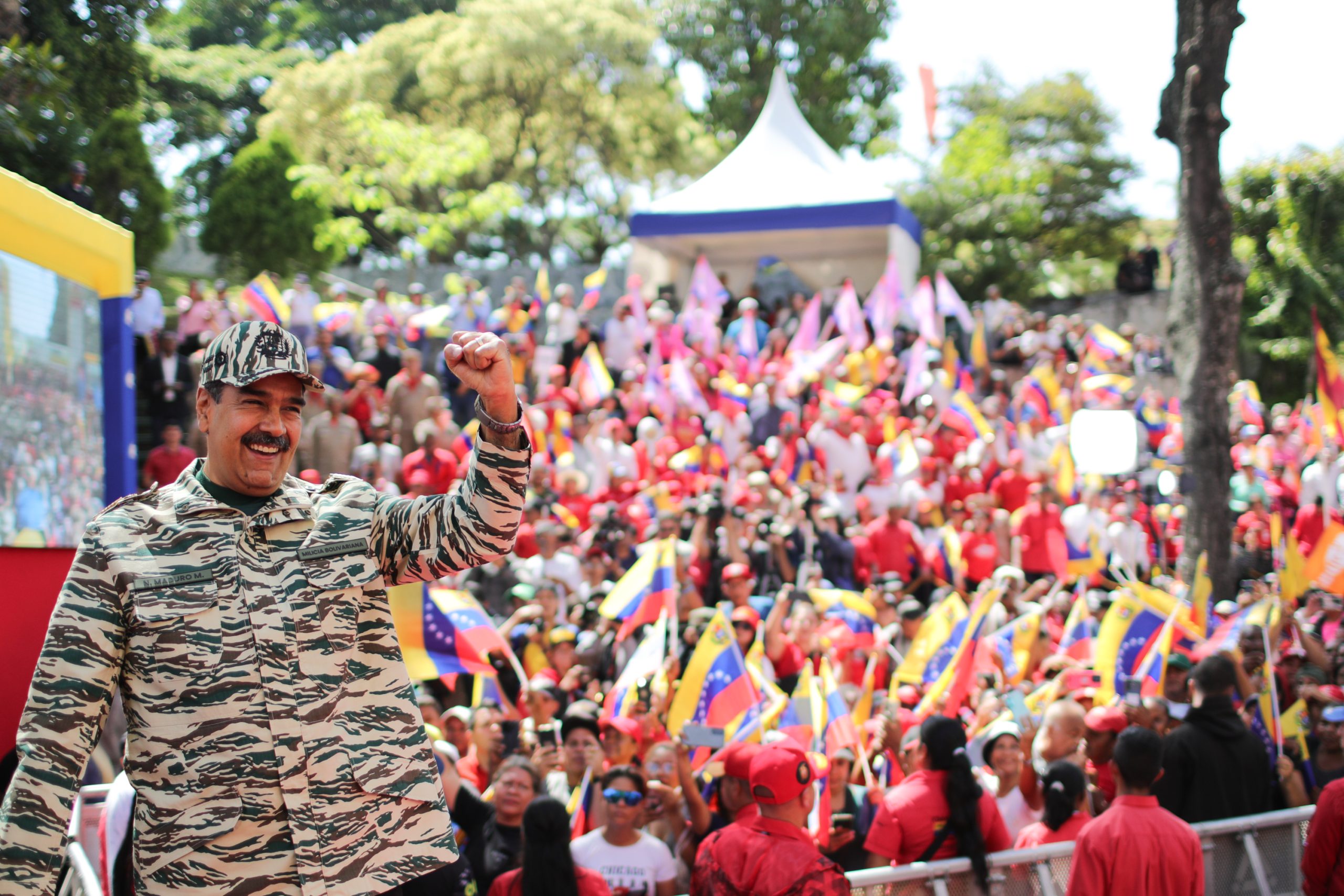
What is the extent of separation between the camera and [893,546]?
35.8ft

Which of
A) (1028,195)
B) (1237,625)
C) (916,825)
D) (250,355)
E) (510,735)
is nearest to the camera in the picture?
(250,355)

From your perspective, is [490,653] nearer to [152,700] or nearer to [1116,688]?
[1116,688]

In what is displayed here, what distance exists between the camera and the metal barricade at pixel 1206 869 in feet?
15.1

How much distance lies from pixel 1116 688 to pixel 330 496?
5.51 metres

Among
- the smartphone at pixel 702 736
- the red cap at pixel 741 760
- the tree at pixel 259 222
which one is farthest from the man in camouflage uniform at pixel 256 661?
the tree at pixel 259 222

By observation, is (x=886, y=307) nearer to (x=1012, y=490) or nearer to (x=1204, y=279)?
(x=1012, y=490)

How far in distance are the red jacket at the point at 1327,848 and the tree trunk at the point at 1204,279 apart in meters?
5.95

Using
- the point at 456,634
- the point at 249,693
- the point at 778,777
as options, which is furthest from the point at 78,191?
the point at 249,693

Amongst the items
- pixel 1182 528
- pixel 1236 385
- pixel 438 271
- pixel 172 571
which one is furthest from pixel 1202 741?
pixel 438 271

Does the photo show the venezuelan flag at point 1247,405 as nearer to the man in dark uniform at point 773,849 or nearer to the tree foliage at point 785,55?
the man in dark uniform at point 773,849

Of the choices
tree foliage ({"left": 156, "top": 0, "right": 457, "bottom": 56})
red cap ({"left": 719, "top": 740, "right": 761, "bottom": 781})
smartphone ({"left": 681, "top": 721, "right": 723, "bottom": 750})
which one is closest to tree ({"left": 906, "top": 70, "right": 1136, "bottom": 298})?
tree foliage ({"left": 156, "top": 0, "right": 457, "bottom": 56})

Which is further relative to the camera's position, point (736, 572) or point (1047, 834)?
point (736, 572)

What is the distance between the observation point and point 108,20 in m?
18.5

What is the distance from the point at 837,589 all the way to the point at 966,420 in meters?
4.20
